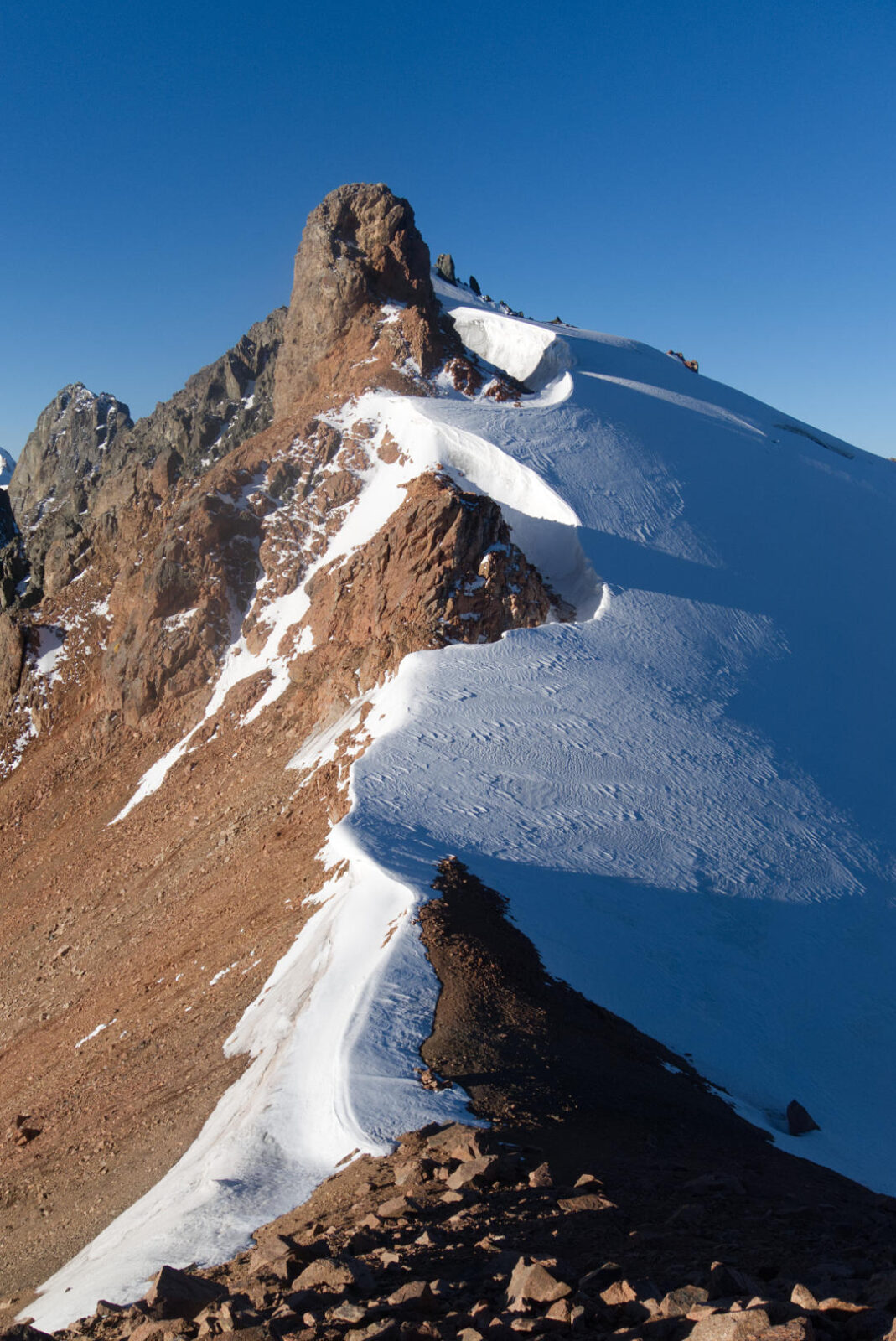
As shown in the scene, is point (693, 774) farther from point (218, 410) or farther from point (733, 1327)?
point (218, 410)

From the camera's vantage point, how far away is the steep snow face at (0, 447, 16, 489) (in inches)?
5000

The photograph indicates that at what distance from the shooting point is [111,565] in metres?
38.6

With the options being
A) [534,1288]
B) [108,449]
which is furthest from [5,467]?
[534,1288]

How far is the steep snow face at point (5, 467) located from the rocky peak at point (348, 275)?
99786 millimetres

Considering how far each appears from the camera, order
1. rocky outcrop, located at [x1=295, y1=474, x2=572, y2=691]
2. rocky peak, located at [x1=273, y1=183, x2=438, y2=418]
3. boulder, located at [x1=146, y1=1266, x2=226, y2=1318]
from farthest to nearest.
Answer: rocky peak, located at [x1=273, y1=183, x2=438, y2=418]
rocky outcrop, located at [x1=295, y1=474, x2=572, y2=691]
boulder, located at [x1=146, y1=1266, x2=226, y2=1318]

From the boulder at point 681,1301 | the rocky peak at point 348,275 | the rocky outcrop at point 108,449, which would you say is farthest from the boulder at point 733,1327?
the rocky outcrop at point 108,449

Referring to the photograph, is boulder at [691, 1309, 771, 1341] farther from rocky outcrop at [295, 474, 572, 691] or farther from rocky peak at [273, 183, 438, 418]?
rocky peak at [273, 183, 438, 418]

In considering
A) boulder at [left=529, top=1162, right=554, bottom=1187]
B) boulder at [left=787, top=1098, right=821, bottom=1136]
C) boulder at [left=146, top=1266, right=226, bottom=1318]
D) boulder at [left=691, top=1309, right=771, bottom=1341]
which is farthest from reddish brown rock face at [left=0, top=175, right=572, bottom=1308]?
boulder at [left=691, top=1309, right=771, bottom=1341]

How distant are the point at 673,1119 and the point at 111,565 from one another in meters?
33.8

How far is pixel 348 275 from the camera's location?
38.0 m

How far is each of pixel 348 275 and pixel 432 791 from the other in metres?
27.3

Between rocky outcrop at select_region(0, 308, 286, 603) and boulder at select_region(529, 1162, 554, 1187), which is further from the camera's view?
rocky outcrop at select_region(0, 308, 286, 603)

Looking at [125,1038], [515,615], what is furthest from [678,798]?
[125,1038]

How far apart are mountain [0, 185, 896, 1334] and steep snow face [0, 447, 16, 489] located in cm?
9433
